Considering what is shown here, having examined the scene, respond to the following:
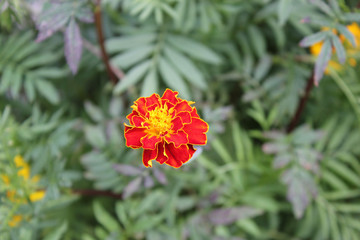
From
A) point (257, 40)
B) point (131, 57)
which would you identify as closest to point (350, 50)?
point (257, 40)

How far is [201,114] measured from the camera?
1.40 m

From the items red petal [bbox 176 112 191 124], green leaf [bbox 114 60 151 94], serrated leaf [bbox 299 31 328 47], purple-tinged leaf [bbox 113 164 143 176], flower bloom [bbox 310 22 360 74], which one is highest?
green leaf [bbox 114 60 151 94]

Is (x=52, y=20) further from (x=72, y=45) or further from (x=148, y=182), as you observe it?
(x=148, y=182)

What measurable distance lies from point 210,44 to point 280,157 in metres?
0.52

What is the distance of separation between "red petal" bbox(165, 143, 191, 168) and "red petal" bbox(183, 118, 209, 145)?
0.09ft

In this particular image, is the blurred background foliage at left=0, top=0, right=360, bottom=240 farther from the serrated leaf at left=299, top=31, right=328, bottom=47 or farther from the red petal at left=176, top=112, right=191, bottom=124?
the red petal at left=176, top=112, right=191, bottom=124

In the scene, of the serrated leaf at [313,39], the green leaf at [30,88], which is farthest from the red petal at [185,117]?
the green leaf at [30,88]

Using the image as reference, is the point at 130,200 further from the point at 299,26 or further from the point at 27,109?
the point at 299,26

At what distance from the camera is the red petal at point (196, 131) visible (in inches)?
30.5

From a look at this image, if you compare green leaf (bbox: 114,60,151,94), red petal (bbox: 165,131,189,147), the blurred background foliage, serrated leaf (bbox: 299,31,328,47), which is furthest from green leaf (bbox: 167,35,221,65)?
red petal (bbox: 165,131,189,147)

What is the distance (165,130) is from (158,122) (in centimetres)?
2

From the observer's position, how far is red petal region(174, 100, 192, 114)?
796mm

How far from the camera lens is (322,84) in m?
1.44

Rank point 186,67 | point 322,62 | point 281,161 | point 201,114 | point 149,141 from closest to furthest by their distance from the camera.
Result: 1. point 149,141
2. point 322,62
3. point 281,161
4. point 186,67
5. point 201,114
